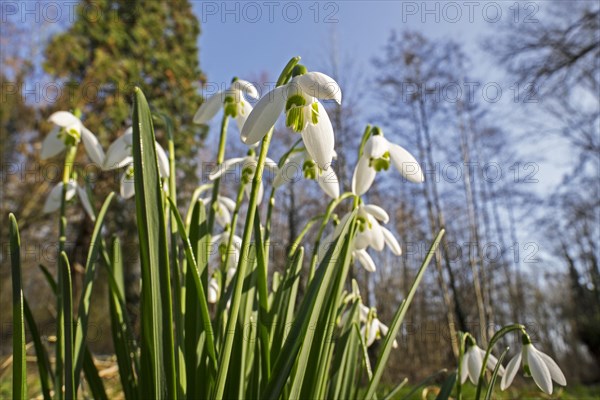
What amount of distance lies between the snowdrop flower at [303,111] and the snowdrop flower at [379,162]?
0.29 metres

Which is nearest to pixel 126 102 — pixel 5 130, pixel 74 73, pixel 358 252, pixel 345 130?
pixel 74 73

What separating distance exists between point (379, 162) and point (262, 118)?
0.45 meters

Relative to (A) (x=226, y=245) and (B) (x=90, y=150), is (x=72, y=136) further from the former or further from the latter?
(A) (x=226, y=245)

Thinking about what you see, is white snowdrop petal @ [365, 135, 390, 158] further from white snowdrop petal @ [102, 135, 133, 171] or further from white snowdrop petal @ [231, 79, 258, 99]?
white snowdrop petal @ [102, 135, 133, 171]

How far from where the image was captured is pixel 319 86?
716 mm

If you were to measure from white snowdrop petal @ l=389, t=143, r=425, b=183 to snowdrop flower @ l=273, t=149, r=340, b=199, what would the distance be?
16 centimetres

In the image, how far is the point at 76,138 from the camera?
4.09ft

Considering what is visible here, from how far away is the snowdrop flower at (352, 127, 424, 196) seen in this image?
104 cm

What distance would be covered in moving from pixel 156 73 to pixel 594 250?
11.8 meters

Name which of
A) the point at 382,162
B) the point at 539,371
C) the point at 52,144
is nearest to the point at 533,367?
the point at 539,371

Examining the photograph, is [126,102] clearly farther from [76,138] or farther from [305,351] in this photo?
[305,351]

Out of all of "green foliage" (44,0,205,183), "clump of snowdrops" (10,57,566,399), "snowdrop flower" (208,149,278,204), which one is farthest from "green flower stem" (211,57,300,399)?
"green foliage" (44,0,205,183)

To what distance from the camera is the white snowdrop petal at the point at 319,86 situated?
709mm

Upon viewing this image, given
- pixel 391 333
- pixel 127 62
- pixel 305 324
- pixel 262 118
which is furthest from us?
pixel 127 62
